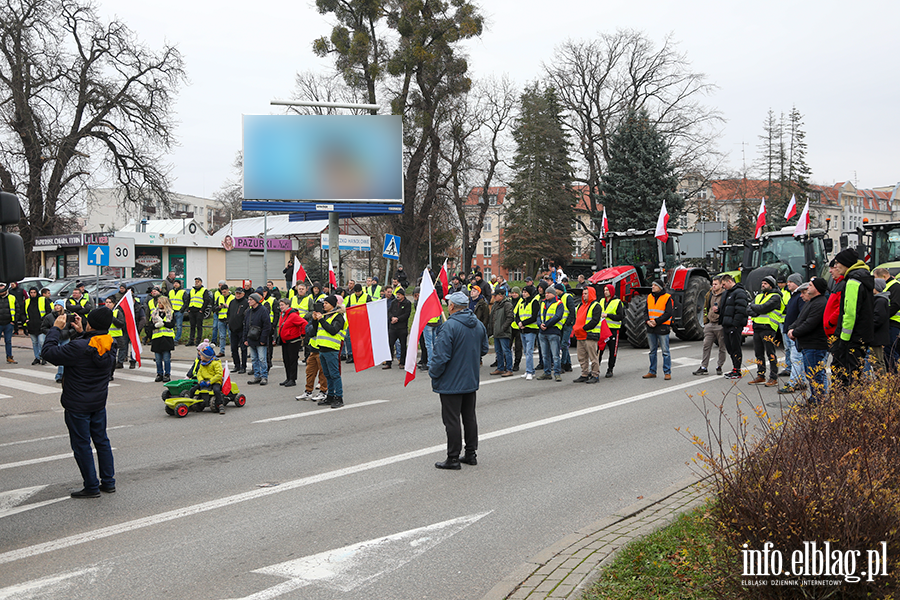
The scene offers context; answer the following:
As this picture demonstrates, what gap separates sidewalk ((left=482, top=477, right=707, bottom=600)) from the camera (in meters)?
4.56

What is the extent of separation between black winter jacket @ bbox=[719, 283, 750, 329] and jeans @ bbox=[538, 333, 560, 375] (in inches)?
125

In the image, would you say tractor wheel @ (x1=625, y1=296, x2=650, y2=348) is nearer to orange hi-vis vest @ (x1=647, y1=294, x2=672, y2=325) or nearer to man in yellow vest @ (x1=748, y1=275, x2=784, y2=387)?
orange hi-vis vest @ (x1=647, y1=294, x2=672, y2=325)

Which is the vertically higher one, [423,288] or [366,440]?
[423,288]

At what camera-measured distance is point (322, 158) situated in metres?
26.2

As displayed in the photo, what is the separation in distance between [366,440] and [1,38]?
1216 inches

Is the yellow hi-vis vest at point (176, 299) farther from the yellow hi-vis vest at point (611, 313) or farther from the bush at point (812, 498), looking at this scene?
the bush at point (812, 498)

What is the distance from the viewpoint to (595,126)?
50.7 m

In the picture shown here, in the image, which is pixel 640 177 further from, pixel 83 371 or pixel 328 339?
pixel 83 371

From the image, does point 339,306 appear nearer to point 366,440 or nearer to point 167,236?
point 366,440

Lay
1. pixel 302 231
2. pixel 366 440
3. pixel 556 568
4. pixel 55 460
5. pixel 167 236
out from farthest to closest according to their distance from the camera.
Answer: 1. pixel 302 231
2. pixel 167 236
3. pixel 366 440
4. pixel 55 460
5. pixel 556 568

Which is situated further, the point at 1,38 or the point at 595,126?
the point at 595,126

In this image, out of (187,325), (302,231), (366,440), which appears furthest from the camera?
(302,231)

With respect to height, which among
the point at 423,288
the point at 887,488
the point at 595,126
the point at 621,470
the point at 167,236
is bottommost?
the point at 621,470

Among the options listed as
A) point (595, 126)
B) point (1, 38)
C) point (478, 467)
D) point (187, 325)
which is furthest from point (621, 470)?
point (595, 126)
